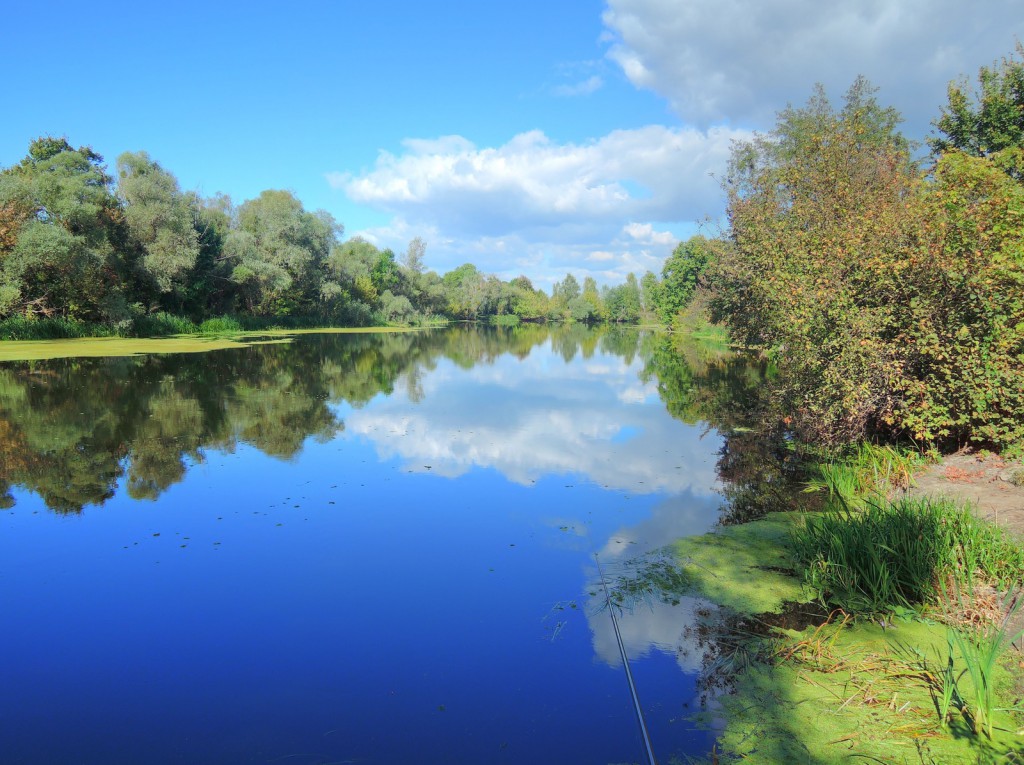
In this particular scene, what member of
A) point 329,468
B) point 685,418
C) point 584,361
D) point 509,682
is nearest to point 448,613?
point 509,682

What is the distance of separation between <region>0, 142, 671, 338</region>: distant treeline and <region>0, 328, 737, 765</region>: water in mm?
23772

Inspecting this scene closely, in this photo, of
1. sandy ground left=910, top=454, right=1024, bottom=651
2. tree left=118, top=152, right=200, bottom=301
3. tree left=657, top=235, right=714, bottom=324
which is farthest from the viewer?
tree left=657, top=235, right=714, bottom=324

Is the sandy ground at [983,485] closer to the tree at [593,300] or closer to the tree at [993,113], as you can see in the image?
the tree at [993,113]

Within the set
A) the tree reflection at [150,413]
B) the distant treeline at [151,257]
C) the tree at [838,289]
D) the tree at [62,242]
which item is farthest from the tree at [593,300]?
the tree at [838,289]

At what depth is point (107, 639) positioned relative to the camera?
5039 millimetres

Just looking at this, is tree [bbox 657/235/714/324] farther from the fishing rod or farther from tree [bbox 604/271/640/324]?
the fishing rod

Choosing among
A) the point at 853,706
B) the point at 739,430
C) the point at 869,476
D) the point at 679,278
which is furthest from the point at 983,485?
the point at 679,278

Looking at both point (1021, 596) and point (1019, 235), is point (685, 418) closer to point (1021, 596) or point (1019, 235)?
point (1019, 235)

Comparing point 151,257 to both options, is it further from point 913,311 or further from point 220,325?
point 913,311

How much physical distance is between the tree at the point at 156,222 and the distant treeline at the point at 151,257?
7 cm

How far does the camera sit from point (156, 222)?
3997 centimetres

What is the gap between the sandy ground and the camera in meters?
6.81

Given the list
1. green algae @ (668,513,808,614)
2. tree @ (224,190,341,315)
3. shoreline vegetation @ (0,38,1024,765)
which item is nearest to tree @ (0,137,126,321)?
tree @ (224,190,341,315)

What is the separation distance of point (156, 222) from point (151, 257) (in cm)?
312
